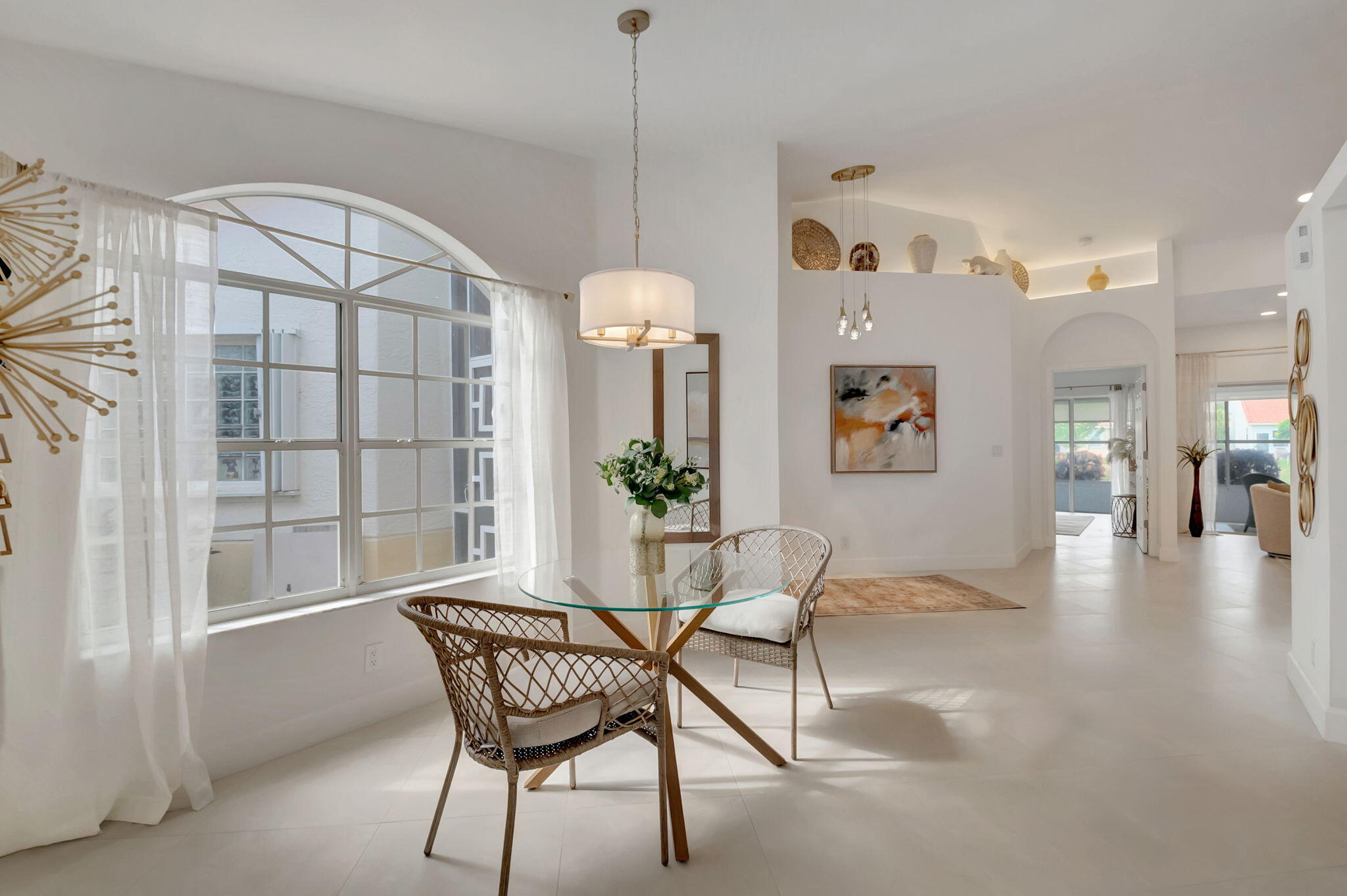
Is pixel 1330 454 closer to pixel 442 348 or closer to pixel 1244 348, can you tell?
pixel 442 348

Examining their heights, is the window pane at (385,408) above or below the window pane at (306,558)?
above

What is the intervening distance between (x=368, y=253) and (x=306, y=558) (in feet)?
4.70

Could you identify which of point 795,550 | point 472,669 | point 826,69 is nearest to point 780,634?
point 795,550

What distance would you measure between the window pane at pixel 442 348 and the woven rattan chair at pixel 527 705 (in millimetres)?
1716

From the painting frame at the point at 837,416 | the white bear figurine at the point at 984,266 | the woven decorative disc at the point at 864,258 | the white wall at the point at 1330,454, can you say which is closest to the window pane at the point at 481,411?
the painting frame at the point at 837,416

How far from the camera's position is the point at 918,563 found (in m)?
6.07

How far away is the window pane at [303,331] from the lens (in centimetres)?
295

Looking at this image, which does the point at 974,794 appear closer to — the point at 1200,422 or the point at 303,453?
the point at 303,453

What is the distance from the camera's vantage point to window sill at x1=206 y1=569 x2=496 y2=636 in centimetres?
267

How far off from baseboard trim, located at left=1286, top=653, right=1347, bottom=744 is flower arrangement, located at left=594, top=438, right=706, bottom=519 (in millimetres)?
2707

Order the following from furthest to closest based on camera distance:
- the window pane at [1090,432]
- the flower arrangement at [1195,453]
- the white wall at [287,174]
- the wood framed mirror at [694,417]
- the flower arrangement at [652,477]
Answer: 1. the window pane at [1090,432]
2. the flower arrangement at [1195,453]
3. the wood framed mirror at [694,417]
4. the flower arrangement at [652,477]
5. the white wall at [287,174]

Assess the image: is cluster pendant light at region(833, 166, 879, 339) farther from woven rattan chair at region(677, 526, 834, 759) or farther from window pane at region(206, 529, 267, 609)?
window pane at region(206, 529, 267, 609)

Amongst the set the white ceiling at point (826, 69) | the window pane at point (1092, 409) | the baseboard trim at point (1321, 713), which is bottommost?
→ the baseboard trim at point (1321, 713)

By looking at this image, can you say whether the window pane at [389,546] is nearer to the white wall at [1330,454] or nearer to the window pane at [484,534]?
the window pane at [484,534]
